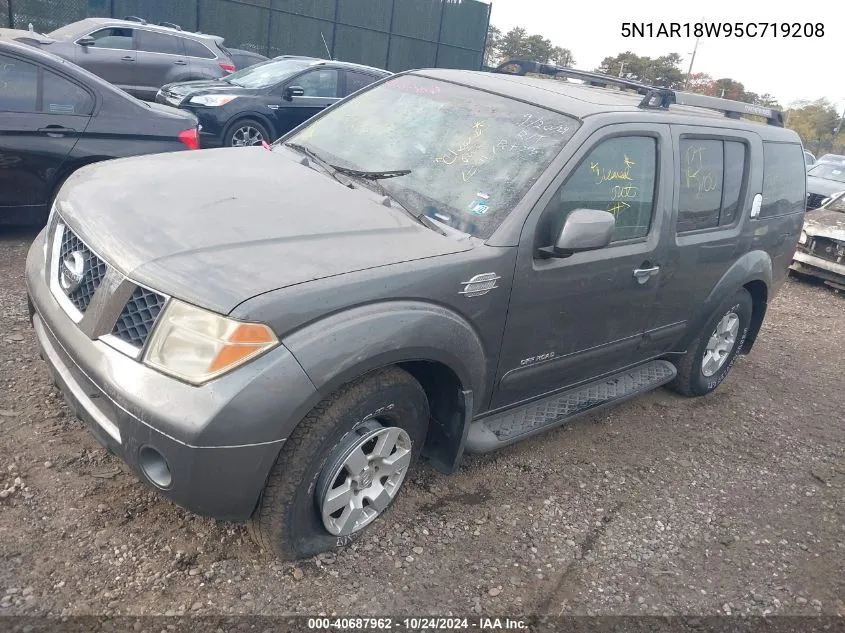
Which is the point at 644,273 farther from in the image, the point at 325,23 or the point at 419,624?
the point at 325,23

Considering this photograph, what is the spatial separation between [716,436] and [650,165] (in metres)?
1.96

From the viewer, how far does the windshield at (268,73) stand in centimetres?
1010

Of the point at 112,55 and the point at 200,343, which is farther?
the point at 112,55

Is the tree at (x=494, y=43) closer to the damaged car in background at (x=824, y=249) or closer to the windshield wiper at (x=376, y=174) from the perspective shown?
the damaged car in background at (x=824, y=249)

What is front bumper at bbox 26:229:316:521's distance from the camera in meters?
2.22

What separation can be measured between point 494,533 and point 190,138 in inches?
174

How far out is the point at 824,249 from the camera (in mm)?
→ 8602

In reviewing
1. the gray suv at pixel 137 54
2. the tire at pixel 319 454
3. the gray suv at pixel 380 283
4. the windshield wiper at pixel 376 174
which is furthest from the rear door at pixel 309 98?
the tire at pixel 319 454

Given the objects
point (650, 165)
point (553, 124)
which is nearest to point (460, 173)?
point (553, 124)

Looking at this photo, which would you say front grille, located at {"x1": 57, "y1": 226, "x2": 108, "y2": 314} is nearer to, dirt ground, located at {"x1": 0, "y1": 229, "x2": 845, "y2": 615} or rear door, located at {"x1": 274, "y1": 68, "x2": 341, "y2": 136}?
dirt ground, located at {"x1": 0, "y1": 229, "x2": 845, "y2": 615}

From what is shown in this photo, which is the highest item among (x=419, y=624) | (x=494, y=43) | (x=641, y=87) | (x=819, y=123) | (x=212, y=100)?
(x=494, y=43)

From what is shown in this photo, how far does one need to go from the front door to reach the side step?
0.31 feet

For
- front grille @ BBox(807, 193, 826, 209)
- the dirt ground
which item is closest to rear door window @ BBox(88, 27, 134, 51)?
the dirt ground

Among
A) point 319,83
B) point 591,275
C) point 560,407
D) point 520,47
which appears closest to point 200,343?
point 591,275
